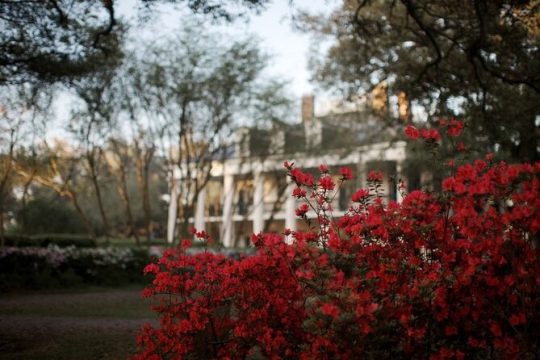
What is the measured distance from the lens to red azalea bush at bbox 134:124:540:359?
3885 millimetres

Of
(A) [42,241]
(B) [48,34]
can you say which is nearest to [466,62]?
(B) [48,34]

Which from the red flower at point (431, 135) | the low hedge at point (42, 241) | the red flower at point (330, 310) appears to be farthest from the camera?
the low hedge at point (42, 241)

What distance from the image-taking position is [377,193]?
466 centimetres

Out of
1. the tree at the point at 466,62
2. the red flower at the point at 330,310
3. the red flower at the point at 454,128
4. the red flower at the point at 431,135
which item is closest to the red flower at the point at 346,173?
the red flower at the point at 431,135

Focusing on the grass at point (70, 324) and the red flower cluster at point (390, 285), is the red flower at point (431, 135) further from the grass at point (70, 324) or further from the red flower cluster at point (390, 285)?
the grass at point (70, 324)

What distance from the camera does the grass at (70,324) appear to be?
7.07m

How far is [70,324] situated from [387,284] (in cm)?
667

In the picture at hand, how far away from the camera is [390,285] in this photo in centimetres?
421

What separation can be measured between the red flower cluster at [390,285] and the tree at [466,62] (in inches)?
241

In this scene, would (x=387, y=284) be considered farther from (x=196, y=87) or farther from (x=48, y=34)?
(x=196, y=87)

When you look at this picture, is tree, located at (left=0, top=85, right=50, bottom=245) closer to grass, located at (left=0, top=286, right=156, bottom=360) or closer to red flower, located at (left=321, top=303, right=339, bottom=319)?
grass, located at (left=0, top=286, right=156, bottom=360)

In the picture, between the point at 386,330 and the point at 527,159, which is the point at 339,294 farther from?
the point at 527,159

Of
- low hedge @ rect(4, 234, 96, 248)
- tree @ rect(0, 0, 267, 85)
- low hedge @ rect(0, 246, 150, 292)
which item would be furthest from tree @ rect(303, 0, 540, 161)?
low hedge @ rect(4, 234, 96, 248)

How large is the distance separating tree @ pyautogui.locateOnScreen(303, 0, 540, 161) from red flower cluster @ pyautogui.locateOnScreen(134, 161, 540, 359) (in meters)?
6.12
